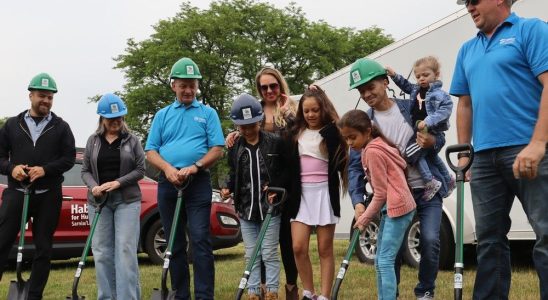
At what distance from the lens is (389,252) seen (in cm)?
397

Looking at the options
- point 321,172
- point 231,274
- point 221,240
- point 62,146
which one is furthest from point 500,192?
point 221,240

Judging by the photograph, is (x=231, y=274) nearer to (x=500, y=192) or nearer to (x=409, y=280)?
(x=409, y=280)

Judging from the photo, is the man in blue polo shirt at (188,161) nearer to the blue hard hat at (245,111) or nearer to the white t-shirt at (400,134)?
the blue hard hat at (245,111)

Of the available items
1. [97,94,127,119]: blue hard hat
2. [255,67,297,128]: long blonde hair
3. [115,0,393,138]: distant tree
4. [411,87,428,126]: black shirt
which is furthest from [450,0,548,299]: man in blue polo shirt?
[115,0,393,138]: distant tree

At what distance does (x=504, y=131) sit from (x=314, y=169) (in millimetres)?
1613

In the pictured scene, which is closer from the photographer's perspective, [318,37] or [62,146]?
[62,146]

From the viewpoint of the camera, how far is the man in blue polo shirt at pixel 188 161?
4883 millimetres

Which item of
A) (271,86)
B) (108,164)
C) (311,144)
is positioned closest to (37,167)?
(108,164)

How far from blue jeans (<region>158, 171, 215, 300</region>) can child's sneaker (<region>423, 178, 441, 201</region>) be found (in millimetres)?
1636

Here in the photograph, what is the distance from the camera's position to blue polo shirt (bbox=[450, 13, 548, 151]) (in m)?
3.27

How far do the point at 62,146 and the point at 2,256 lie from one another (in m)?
1.02

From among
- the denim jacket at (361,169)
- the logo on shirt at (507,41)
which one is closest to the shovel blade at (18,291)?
the denim jacket at (361,169)

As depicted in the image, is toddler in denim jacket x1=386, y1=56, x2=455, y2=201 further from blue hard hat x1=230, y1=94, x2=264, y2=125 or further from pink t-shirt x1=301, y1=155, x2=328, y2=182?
blue hard hat x1=230, y1=94, x2=264, y2=125

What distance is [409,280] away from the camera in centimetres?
625
